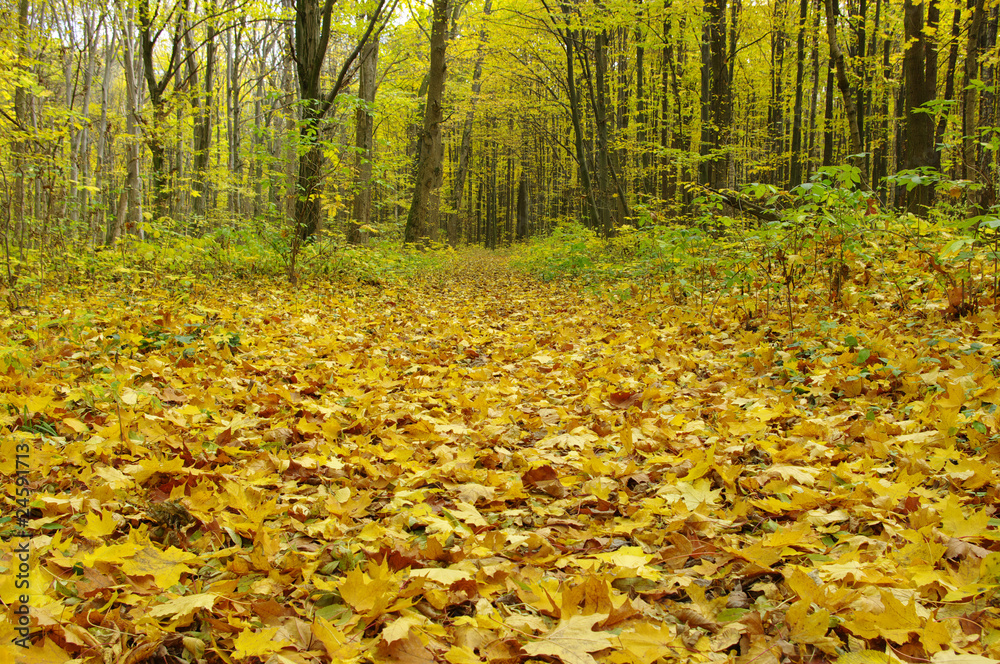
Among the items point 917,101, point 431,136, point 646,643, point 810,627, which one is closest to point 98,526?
point 646,643

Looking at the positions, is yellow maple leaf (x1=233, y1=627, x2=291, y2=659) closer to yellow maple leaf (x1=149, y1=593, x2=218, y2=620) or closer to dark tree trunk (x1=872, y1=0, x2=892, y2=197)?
yellow maple leaf (x1=149, y1=593, x2=218, y2=620)

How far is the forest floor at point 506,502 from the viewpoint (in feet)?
4.41

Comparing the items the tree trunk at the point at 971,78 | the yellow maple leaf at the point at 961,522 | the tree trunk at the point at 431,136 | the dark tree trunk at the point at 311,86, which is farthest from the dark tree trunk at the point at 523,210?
the yellow maple leaf at the point at 961,522

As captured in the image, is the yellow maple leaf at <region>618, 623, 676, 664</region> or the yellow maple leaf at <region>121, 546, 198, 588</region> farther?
the yellow maple leaf at <region>121, 546, 198, 588</region>

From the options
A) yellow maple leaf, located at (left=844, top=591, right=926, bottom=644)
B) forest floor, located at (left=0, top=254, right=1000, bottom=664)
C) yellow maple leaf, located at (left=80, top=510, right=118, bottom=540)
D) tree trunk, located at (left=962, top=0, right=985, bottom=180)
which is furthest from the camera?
tree trunk, located at (left=962, top=0, right=985, bottom=180)

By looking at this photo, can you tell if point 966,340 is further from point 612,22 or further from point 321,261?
point 612,22

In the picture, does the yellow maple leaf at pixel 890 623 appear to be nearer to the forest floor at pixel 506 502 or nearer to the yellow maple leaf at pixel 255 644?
the forest floor at pixel 506 502

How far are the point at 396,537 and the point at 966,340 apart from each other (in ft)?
11.3

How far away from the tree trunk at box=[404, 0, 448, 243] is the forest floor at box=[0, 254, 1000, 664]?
9585 mm

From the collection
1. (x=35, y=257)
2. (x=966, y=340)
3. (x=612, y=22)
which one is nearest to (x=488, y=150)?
(x=612, y=22)

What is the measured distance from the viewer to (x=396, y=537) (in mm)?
1856

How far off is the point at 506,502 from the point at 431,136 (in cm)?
1170

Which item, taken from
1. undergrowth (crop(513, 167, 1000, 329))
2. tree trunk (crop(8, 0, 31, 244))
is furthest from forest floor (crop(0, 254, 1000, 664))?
tree trunk (crop(8, 0, 31, 244))

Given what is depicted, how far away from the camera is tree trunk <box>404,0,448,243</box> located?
12.4 metres
